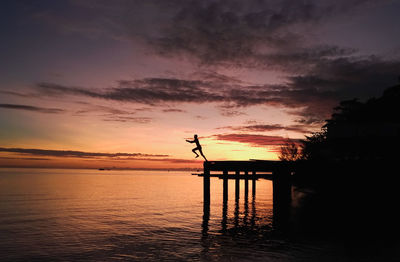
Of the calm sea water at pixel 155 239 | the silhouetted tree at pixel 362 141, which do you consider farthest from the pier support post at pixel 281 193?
the silhouetted tree at pixel 362 141

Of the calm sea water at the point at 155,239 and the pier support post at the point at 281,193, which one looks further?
the pier support post at the point at 281,193

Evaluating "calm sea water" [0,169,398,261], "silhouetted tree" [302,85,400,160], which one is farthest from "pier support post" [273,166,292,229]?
"silhouetted tree" [302,85,400,160]

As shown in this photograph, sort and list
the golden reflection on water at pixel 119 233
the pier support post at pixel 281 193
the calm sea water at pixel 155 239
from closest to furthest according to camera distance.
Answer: the calm sea water at pixel 155 239, the golden reflection on water at pixel 119 233, the pier support post at pixel 281 193

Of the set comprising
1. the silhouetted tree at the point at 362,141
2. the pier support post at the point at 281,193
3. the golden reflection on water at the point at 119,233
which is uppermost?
the silhouetted tree at the point at 362,141

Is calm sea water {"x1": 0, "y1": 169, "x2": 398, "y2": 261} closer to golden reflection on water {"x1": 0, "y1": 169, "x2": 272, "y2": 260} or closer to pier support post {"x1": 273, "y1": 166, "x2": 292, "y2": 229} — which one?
golden reflection on water {"x1": 0, "y1": 169, "x2": 272, "y2": 260}

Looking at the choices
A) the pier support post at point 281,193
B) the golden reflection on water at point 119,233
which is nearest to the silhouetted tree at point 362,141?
the pier support post at point 281,193

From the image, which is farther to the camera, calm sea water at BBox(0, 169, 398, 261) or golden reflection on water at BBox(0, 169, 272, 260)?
golden reflection on water at BBox(0, 169, 272, 260)

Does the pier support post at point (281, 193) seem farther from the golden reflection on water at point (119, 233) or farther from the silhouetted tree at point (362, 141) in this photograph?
the silhouetted tree at point (362, 141)

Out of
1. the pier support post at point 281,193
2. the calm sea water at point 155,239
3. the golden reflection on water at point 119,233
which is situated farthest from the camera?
the pier support post at point 281,193

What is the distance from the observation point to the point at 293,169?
19922 mm

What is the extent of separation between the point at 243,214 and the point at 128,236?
1048cm

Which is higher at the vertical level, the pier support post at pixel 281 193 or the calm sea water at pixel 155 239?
the pier support post at pixel 281 193

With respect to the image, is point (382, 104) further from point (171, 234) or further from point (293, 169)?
point (171, 234)

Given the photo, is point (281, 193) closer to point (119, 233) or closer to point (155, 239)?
point (155, 239)
